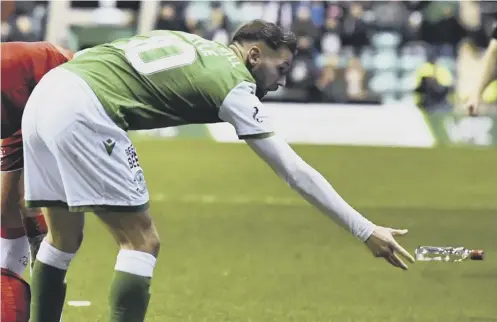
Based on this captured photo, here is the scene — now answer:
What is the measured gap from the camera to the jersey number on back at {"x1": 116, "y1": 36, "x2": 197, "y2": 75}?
3982 millimetres

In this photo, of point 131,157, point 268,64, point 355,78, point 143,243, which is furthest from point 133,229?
point 355,78

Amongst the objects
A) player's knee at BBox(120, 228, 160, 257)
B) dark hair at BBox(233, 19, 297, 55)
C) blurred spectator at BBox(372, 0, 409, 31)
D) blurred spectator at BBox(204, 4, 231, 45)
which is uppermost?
dark hair at BBox(233, 19, 297, 55)

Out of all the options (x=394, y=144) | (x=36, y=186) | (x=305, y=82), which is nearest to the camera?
(x=36, y=186)

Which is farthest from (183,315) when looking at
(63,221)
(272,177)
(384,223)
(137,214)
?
(272,177)

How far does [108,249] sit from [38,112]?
401 centimetres

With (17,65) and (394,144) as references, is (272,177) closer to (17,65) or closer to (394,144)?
(394,144)

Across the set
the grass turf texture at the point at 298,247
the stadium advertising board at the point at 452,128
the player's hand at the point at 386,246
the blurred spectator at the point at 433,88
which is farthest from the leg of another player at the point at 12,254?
the blurred spectator at the point at 433,88

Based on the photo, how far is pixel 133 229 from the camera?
13.1 feet

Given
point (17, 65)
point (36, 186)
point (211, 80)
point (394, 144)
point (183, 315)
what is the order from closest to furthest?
point (211, 80), point (36, 186), point (17, 65), point (183, 315), point (394, 144)

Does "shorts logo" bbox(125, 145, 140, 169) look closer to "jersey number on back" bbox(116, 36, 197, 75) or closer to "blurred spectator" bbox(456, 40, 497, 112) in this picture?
"jersey number on back" bbox(116, 36, 197, 75)

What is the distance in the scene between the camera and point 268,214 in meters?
10.1

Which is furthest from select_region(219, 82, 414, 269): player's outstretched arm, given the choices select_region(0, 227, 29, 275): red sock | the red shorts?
select_region(0, 227, 29, 275): red sock

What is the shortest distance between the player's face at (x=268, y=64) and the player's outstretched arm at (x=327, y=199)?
420 millimetres

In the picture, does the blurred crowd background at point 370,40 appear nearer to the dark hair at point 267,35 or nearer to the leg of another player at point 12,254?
the leg of another player at point 12,254
